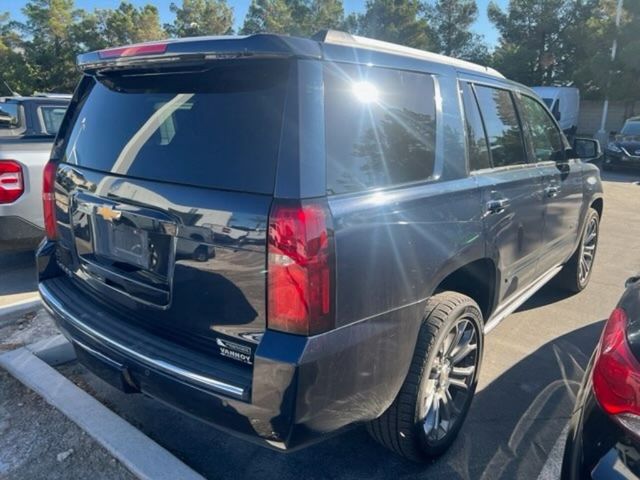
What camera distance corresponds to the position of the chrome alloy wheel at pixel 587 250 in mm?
4949

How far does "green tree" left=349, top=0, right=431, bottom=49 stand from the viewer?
3441 cm

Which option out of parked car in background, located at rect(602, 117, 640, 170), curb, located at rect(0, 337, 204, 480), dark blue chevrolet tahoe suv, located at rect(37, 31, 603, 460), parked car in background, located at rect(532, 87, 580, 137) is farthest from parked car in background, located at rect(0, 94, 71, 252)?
parked car in background, located at rect(532, 87, 580, 137)

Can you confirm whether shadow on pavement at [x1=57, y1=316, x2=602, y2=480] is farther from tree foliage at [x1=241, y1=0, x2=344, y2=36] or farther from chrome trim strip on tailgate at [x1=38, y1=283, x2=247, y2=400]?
tree foliage at [x1=241, y1=0, x2=344, y2=36]

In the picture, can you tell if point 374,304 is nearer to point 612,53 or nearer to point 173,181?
point 173,181

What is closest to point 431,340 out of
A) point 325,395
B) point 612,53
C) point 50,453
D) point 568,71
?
point 325,395

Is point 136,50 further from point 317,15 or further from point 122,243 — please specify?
point 317,15

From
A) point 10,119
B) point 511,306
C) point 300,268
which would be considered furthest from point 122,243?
point 10,119

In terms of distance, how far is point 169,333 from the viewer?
217 centimetres

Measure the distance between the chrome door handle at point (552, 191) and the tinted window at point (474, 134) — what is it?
0.89 meters

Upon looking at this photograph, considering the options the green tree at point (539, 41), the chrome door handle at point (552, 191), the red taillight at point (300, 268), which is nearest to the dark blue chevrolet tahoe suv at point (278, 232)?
the red taillight at point (300, 268)

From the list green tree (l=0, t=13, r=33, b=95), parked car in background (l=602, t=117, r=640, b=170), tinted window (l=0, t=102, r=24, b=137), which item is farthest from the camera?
green tree (l=0, t=13, r=33, b=95)

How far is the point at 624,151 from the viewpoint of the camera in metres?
15.1

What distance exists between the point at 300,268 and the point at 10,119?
5688 millimetres

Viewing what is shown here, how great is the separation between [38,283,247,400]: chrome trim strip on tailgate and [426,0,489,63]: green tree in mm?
36980
